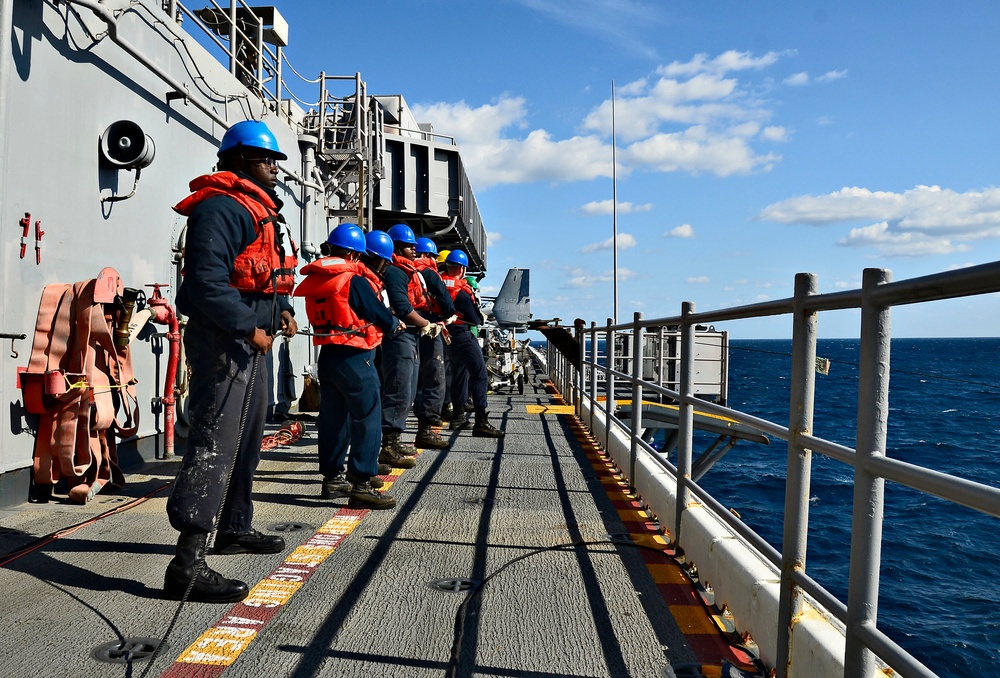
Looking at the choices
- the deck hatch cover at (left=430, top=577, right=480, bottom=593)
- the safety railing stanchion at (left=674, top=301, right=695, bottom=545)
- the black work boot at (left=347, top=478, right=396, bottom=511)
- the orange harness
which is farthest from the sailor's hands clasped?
the deck hatch cover at (left=430, top=577, right=480, bottom=593)

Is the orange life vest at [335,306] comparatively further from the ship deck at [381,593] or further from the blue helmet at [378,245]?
the ship deck at [381,593]

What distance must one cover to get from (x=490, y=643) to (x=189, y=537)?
1.49m

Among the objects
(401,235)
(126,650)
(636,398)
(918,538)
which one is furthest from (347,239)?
(918,538)

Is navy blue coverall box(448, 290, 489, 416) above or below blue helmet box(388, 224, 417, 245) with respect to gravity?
below

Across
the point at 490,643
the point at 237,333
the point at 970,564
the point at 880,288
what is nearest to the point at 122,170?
the point at 237,333

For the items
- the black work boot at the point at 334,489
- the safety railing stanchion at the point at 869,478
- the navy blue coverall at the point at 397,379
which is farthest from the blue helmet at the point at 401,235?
the safety railing stanchion at the point at 869,478

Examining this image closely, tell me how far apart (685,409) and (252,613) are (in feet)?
7.50

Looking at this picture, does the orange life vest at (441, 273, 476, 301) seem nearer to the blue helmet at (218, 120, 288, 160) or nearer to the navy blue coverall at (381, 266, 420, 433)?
the navy blue coverall at (381, 266, 420, 433)

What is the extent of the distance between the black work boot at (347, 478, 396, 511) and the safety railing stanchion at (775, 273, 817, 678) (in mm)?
3115

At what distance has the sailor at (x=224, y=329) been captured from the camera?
10.9 feet

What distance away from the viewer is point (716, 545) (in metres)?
3.35

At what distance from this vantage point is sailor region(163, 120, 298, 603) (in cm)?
331

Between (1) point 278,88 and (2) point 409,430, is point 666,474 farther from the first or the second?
(1) point 278,88

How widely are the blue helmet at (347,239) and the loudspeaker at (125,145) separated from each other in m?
1.96
